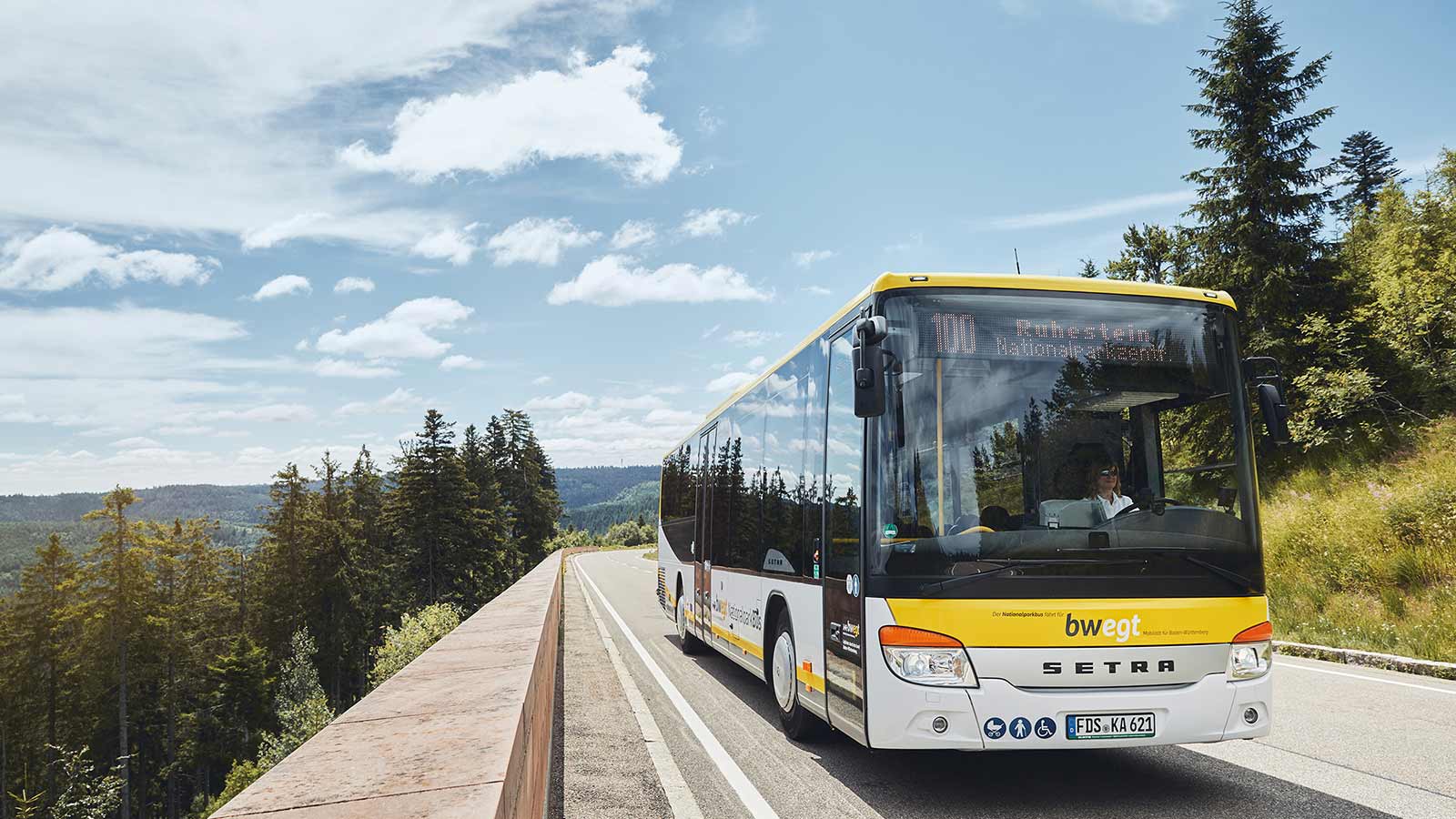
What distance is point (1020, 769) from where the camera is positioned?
266 inches

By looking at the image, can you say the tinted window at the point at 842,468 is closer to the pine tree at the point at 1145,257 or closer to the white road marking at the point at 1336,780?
the white road marking at the point at 1336,780

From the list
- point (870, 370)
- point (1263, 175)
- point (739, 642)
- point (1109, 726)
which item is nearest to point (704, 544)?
point (739, 642)

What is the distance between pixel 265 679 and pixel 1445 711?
7286 centimetres

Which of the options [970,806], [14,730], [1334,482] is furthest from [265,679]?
[970,806]

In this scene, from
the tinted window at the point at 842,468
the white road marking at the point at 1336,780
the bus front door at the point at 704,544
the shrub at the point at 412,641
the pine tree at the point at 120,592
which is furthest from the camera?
the pine tree at the point at 120,592

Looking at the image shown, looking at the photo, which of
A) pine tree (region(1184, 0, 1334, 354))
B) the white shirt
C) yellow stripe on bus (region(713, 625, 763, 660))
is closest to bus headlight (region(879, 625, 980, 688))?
the white shirt

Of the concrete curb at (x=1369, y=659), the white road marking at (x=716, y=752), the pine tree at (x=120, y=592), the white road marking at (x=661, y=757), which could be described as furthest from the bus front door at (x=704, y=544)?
the pine tree at (x=120, y=592)

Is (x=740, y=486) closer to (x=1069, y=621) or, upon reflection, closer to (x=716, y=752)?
(x=716, y=752)

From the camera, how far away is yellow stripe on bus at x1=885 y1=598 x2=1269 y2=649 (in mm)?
5574

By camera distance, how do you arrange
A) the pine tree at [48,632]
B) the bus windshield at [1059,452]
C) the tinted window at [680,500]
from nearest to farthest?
the bus windshield at [1059,452]
the tinted window at [680,500]
the pine tree at [48,632]

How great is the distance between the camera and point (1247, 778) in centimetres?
621

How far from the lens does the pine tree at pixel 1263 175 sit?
25281mm

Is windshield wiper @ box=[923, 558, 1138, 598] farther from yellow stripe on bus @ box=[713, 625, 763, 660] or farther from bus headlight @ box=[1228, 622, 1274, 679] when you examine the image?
yellow stripe on bus @ box=[713, 625, 763, 660]

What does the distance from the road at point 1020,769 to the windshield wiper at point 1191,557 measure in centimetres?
127
